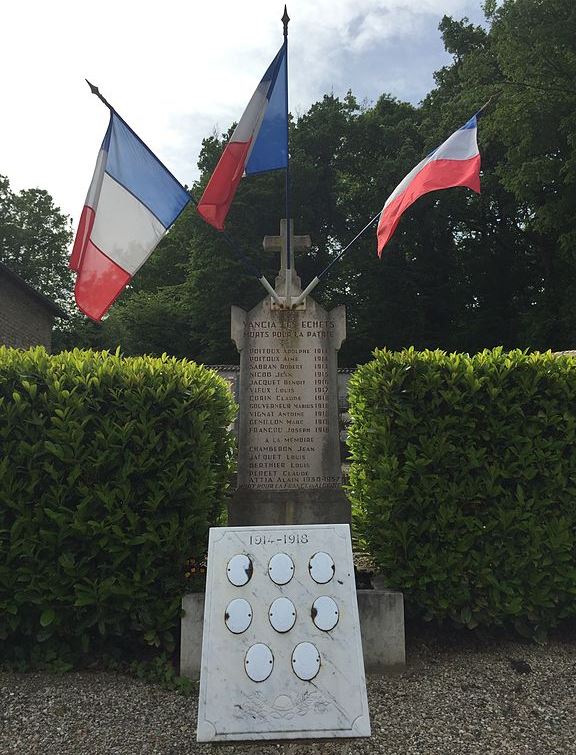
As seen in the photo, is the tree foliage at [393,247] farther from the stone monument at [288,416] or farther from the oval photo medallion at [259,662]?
the oval photo medallion at [259,662]

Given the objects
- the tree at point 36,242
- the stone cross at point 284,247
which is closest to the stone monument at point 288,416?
the stone cross at point 284,247

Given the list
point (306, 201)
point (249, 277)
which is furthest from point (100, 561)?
point (306, 201)

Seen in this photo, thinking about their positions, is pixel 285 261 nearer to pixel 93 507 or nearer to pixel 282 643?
pixel 93 507

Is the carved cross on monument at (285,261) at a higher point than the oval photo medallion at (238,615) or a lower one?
higher

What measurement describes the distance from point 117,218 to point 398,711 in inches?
172

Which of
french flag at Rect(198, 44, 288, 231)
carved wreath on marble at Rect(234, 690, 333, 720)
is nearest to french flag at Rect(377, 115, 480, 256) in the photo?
french flag at Rect(198, 44, 288, 231)

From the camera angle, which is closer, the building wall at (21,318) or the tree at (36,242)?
the building wall at (21,318)

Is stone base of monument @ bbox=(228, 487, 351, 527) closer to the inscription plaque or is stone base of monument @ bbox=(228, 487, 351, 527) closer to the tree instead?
the inscription plaque

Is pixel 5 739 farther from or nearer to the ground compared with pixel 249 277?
nearer to the ground

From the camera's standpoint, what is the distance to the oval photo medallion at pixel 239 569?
262 cm

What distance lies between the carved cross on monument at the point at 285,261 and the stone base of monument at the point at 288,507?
1777 millimetres

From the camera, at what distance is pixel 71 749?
10.3 feet

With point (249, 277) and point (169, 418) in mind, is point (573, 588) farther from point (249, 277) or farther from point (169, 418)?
point (249, 277)

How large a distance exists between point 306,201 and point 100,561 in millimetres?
25470
